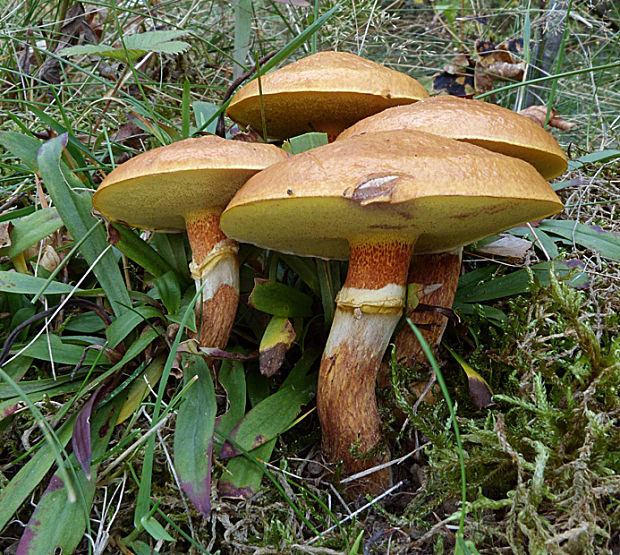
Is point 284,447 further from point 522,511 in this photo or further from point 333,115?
point 333,115

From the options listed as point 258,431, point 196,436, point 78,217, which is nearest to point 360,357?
point 258,431

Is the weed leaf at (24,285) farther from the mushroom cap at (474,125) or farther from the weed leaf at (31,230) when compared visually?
the mushroom cap at (474,125)

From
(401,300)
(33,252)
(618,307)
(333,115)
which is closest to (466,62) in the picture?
(333,115)

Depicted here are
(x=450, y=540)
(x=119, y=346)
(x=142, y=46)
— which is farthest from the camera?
(x=142, y=46)

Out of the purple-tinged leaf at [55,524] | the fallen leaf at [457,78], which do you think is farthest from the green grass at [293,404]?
the fallen leaf at [457,78]

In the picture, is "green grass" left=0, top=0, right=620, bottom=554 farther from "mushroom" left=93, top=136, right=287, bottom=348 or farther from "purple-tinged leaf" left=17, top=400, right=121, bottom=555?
"mushroom" left=93, top=136, right=287, bottom=348

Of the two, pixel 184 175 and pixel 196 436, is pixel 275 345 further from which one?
pixel 184 175

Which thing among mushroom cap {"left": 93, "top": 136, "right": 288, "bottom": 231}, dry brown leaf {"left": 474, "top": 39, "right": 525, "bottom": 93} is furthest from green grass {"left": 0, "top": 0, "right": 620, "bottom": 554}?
dry brown leaf {"left": 474, "top": 39, "right": 525, "bottom": 93}
